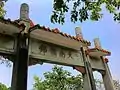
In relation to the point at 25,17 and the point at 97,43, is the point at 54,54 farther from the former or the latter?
the point at 97,43

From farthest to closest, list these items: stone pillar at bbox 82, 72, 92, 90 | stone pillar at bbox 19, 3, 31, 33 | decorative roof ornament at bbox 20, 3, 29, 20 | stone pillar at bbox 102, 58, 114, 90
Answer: stone pillar at bbox 102, 58, 114, 90 → stone pillar at bbox 82, 72, 92, 90 → decorative roof ornament at bbox 20, 3, 29, 20 → stone pillar at bbox 19, 3, 31, 33

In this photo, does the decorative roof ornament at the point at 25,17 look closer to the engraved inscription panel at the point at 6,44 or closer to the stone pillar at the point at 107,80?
the engraved inscription panel at the point at 6,44

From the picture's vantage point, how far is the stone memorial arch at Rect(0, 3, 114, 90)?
559 centimetres

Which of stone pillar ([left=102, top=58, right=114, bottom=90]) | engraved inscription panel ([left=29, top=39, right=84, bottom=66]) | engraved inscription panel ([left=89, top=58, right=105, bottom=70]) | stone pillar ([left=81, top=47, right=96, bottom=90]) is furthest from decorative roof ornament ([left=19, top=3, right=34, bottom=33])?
stone pillar ([left=102, top=58, right=114, bottom=90])

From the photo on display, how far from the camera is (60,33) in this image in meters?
6.54

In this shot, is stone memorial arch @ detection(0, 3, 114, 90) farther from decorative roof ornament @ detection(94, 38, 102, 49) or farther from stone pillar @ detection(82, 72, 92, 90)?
decorative roof ornament @ detection(94, 38, 102, 49)

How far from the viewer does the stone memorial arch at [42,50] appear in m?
5.59

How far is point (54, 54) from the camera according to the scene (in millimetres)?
6734

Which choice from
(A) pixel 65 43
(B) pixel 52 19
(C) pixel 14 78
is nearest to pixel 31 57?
(C) pixel 14 78

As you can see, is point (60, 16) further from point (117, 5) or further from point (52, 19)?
point (117, 5)

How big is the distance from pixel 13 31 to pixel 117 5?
3180mm

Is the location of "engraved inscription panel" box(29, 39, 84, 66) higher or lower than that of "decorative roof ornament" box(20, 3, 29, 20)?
lower

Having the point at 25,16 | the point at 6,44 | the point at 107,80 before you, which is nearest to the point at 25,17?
the point at 25,16

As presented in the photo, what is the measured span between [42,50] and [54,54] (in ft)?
1.61
